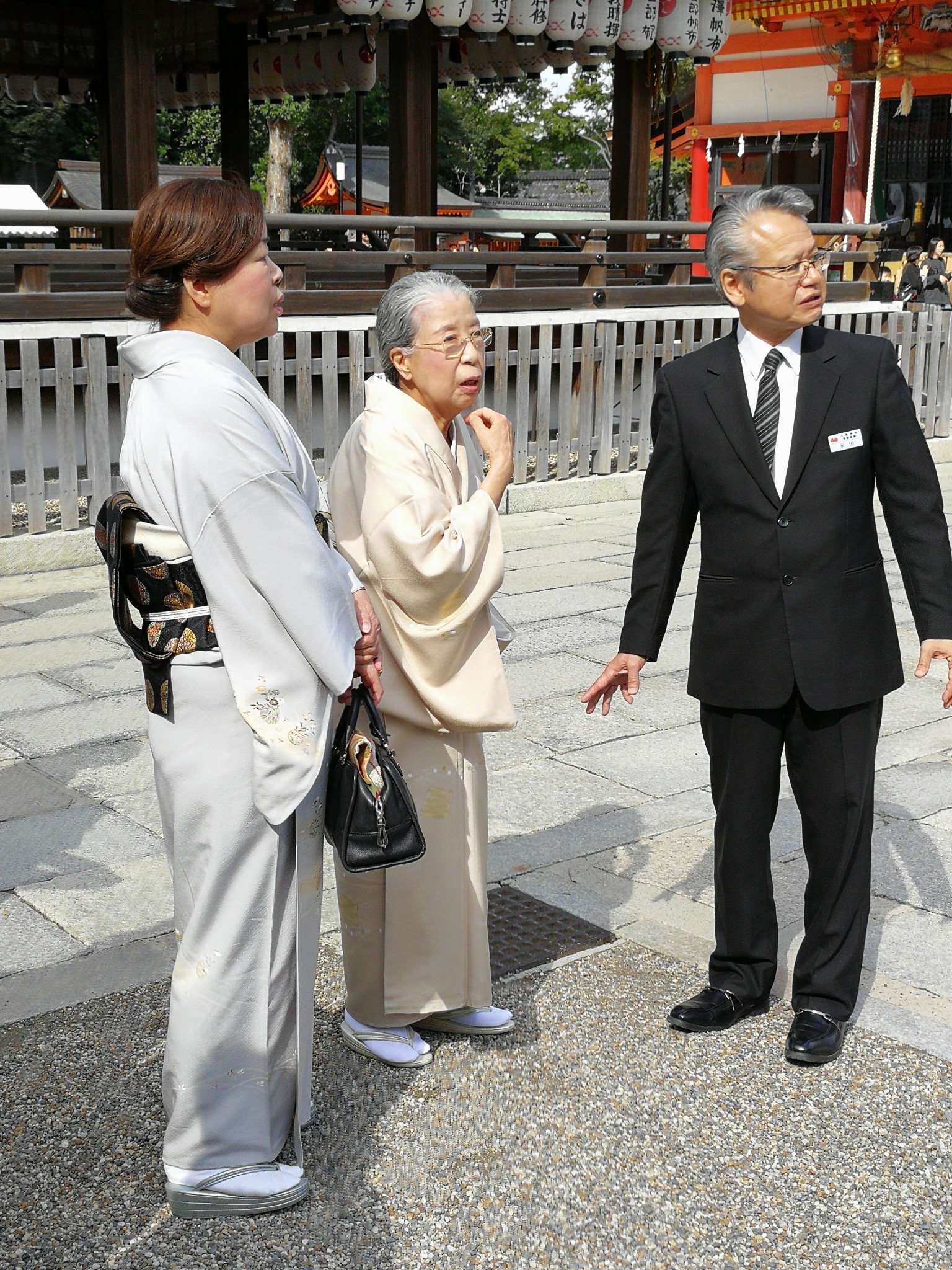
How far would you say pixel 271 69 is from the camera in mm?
13117

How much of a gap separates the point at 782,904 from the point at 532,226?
7.00 m

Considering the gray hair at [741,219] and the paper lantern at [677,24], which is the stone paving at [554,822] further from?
the paper lantern at [677,24]

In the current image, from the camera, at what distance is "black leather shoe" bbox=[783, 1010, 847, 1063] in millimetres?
2654

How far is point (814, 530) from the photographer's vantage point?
8.70 ft

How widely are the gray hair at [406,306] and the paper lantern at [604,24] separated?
8.57 m

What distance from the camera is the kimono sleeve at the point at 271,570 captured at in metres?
2.03

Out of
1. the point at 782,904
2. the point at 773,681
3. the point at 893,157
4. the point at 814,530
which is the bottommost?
the point at 782,904

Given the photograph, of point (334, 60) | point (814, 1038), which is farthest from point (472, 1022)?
point (334, 60)

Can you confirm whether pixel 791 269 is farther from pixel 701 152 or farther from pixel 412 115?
pixel 701 152

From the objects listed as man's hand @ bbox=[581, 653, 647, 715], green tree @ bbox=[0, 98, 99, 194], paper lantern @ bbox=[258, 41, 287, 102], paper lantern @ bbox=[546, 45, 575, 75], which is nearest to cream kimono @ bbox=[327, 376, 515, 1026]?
man's hand @ bbox=[581, 653, 647, 715]

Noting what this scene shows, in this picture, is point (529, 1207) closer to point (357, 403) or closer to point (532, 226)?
point (357, 403)

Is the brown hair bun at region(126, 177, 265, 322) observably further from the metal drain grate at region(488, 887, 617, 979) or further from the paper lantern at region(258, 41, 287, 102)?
the paper lantern at region(258, 41, 287, 102)

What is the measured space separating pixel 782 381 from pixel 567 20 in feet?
27.8

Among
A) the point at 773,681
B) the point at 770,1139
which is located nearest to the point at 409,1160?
the point at 770,1139
